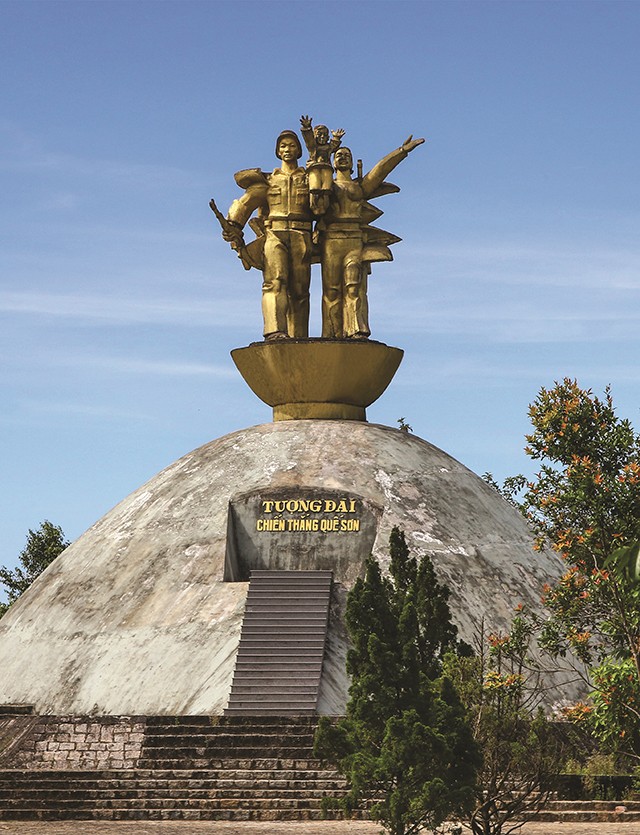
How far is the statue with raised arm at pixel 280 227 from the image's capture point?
1045 inches

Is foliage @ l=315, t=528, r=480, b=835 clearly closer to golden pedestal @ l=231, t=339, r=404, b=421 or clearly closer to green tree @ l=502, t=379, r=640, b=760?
green tree @ l=502, t=379, r=640, b=760

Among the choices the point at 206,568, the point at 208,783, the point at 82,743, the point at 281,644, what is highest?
the point at 206,568

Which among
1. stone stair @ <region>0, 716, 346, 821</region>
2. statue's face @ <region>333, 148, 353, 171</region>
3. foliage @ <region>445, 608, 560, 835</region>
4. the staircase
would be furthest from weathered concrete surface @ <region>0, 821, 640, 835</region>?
statue's face @ <region>333, 148, 353, 171</region>

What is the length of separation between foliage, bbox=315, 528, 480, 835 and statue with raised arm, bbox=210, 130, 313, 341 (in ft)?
43.3

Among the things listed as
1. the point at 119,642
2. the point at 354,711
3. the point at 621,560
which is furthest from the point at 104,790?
the point at 621,560

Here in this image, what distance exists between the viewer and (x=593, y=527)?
54.6 feet

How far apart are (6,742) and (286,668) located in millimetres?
3784

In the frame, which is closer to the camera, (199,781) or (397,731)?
(397,731)

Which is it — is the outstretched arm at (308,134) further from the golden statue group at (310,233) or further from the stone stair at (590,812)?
the stone stair at (590,812)

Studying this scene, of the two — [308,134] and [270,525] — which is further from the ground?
[308,134]

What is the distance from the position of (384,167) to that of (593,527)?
11.8m

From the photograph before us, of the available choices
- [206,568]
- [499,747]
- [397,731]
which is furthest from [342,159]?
[397,731]

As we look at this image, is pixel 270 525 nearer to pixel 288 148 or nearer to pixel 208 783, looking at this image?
pixel 288 148

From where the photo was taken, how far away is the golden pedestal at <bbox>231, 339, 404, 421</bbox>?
26.1 metres
